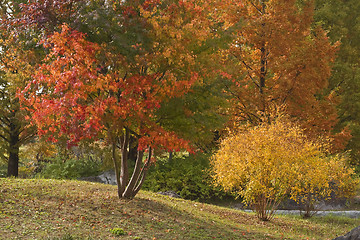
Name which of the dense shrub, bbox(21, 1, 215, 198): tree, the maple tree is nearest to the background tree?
the maple tree

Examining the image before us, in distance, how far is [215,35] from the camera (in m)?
8.23

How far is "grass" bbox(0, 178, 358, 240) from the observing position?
6723mm

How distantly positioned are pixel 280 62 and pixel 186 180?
5.86m

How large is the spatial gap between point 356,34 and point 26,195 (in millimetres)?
17872

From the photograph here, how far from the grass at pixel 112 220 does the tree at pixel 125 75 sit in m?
1.61

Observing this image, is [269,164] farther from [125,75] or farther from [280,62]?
[280,62]

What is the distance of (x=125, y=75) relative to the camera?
7.80 m

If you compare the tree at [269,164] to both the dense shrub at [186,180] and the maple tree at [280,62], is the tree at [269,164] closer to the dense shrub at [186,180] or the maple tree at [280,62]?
the maple tree at [280,62]

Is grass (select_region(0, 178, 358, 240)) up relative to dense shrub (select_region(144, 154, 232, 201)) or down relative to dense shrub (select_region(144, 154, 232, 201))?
down

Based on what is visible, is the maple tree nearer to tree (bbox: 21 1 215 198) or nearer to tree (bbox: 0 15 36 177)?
tree (bbox: 21 1 215 198)

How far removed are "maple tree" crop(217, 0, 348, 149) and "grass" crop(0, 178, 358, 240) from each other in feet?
13.2

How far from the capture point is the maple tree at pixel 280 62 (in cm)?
1263

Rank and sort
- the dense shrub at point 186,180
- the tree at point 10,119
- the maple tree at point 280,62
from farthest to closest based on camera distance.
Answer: the dense shrub at point 186,180, the tree at point 10,119, the maple tree at point 280,62

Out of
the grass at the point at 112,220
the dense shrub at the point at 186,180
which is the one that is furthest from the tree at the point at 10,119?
the dense shrub at the point at 186,180
